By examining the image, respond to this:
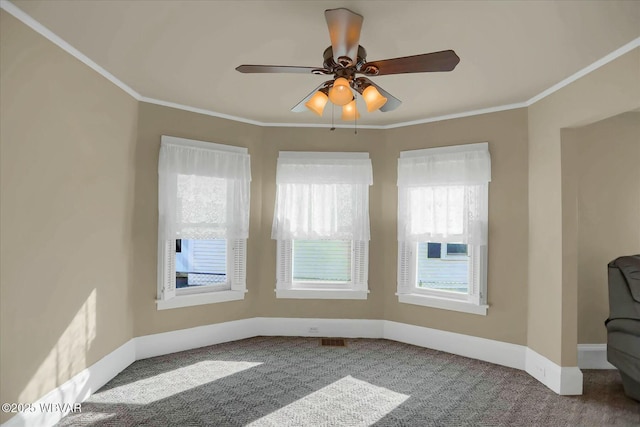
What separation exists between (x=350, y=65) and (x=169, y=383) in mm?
2898

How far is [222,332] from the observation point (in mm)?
4418

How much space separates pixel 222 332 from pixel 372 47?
336 centimetres

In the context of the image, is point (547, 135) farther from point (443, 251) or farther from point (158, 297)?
point (158, 297)

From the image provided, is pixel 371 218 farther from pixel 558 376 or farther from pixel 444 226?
pixel 558 376

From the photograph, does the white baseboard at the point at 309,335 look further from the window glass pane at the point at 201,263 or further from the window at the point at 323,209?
the window glass pane at the point at 201,263

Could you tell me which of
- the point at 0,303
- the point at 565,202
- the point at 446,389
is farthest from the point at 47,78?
the point at 565,202

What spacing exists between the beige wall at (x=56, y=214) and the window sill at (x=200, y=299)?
1.60 ft

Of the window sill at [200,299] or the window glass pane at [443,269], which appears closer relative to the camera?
the window sill at [200,299]

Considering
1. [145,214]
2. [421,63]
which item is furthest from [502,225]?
[145,214]

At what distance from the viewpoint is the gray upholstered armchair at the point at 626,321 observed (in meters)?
3.05

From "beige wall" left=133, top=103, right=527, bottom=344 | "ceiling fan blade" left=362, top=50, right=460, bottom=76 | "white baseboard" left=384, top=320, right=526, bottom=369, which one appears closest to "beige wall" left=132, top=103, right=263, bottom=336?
"beige wall" left=133, top=103, right=527, bottom=344

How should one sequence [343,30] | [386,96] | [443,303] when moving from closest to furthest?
[343,30]
[386,96]
[443,303]

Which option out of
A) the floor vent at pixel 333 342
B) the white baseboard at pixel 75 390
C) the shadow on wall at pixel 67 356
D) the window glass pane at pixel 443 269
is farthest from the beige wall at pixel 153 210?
the window glass pane at pixel 443 269

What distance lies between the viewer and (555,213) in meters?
3.36
